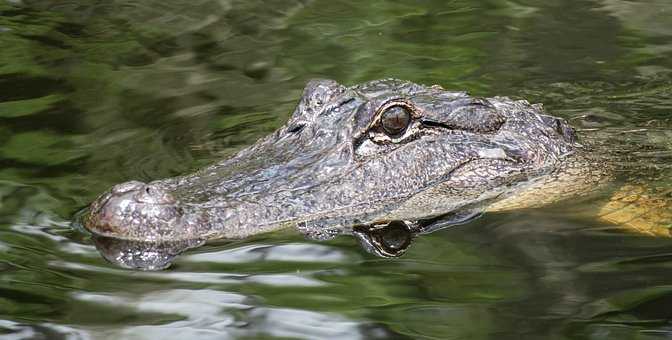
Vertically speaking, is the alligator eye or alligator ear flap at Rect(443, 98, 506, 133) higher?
the alligator eye

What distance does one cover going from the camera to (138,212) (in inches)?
179

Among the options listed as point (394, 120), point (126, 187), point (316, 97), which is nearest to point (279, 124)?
point (316, 97)

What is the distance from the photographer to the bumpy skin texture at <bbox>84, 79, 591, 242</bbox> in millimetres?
4664

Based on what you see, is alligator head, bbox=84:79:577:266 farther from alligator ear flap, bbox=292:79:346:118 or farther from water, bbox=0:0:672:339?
water, bbox=0:0:672:339

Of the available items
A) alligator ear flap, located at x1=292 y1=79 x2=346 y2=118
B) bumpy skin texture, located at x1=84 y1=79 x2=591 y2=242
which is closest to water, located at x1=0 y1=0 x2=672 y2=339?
bumpy skin texture, located at x1=84 y1=79 x2=591 y2=242

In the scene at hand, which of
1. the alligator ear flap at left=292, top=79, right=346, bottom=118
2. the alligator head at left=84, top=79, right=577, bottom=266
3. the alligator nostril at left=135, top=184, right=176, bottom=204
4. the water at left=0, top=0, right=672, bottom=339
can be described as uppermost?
the alligator ear flap at left=292, top=79, right=346, bottom=118

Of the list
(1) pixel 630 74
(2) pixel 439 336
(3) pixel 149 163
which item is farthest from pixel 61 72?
(2) pixel 439 336

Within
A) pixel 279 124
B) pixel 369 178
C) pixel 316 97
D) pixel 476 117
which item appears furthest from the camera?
pixel 279 124

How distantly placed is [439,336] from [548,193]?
1916 millimetres

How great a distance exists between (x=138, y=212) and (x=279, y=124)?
91.5 inches

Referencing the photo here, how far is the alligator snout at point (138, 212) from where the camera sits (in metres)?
4.54

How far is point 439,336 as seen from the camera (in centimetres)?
391

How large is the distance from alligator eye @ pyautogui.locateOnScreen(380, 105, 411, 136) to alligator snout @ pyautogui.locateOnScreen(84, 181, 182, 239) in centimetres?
125

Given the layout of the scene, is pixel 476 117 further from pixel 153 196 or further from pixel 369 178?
pixel 153 196
